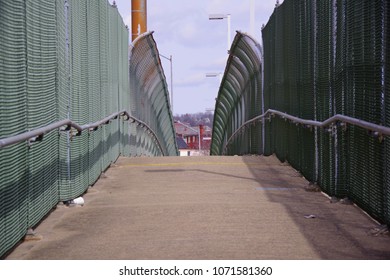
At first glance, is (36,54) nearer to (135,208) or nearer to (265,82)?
(135,208)

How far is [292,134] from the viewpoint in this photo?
1331 cm

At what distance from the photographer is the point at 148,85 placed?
26984 mm

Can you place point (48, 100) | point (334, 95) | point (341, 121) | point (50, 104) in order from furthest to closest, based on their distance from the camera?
point (334, 95)
point (341, 121)
point (50, 104)
point (48, 100)

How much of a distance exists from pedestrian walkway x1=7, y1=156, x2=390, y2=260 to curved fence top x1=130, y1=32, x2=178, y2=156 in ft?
29.7

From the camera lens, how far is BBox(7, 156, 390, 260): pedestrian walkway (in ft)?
21.5

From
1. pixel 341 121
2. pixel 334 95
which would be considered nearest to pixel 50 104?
pixel 341 121

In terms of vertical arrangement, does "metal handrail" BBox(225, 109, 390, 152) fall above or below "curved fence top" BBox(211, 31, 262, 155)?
below

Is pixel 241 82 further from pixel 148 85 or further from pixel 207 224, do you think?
pixel 207 224

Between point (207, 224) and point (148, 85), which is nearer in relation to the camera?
point (207, 224)

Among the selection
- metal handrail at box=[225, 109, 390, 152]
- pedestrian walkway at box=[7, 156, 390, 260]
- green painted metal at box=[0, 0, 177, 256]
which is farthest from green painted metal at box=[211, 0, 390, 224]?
green painted metal at box=[0, 0, 177, 256]

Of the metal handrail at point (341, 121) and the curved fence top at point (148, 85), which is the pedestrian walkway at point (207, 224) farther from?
the curved fence top at point (148, 85)

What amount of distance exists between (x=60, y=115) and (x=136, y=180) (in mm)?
3605

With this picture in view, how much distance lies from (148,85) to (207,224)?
63.6 feet

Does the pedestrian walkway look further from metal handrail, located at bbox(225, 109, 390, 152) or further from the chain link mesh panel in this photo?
metal handrail, located at bbox(225, 109, 390, 152)
